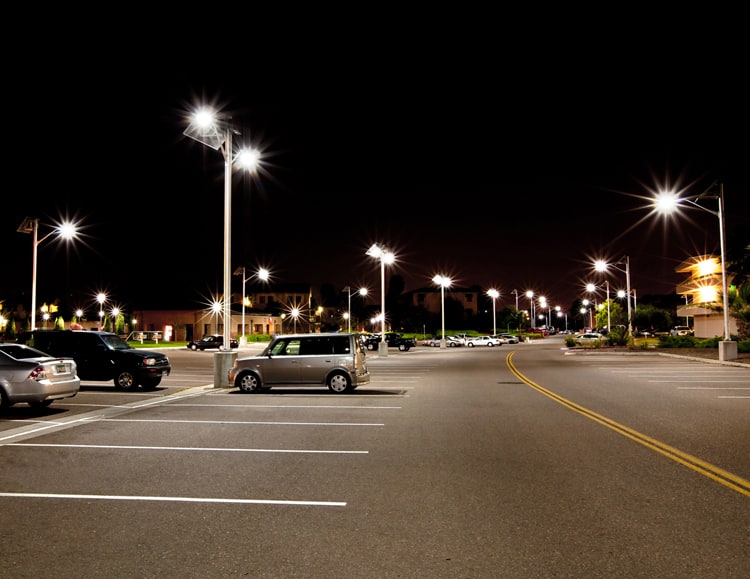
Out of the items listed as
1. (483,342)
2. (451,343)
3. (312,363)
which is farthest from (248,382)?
(483,342)

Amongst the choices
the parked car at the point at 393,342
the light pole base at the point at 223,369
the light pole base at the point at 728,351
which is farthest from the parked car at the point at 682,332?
the light pole base at the point at 223,369

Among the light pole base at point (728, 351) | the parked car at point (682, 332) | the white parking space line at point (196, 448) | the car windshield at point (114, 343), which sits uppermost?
the car windshield at point (114, 343)

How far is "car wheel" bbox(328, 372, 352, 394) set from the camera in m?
16.6

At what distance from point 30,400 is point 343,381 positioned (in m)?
7.61

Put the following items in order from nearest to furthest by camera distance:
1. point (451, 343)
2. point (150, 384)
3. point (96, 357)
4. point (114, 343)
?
point (96, 357) < point (150, 384) < point (114, 343) < point (451, 343)

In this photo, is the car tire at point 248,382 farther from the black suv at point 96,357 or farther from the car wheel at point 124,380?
the car wheel at point 124,380

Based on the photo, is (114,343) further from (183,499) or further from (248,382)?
(183,499)

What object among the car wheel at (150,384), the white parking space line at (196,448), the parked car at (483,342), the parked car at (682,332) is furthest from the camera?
the parked car at (682,332)

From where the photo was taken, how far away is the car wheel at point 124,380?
58.3 feet

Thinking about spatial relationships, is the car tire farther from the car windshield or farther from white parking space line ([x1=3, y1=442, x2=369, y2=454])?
Answer: white parking space line ([x1=3, y1=442, x2=369, y2=454])

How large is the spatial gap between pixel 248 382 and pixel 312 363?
2.06 meters

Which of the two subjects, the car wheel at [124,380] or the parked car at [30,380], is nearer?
the parked car at [30,380]

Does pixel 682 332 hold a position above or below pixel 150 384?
above

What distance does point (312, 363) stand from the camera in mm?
16656
